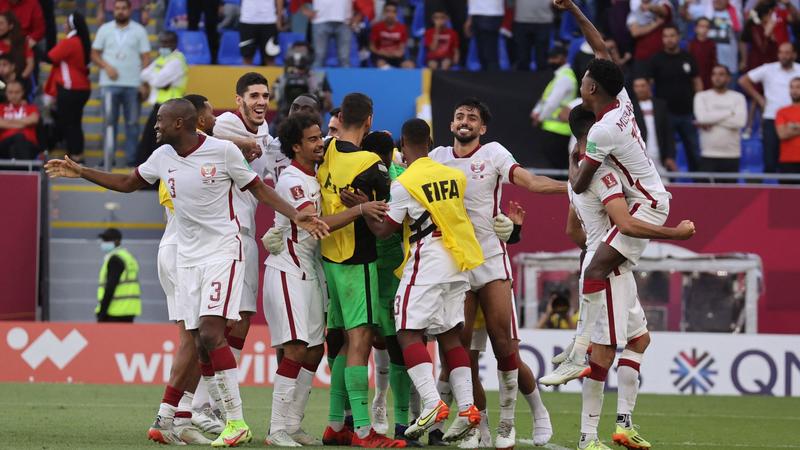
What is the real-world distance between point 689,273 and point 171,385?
10.9 metres

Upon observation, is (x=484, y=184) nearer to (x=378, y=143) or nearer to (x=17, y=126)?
(x=378, y=143)

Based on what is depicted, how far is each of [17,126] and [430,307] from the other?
12177 mm

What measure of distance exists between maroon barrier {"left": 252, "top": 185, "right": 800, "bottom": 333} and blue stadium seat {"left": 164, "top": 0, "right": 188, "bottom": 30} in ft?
16.9

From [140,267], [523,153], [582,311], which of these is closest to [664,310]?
[523,153]

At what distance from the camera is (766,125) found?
21734 millimetres

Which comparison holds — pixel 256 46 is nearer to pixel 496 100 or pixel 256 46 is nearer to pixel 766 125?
pixel 496 100

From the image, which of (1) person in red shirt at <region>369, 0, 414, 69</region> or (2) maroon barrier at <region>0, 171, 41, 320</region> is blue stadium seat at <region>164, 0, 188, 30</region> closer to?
(1) person in red shirt at <region>369, 0, 414, 69</region>

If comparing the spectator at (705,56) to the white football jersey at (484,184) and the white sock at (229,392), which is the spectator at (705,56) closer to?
the white football jersey at (484,184)

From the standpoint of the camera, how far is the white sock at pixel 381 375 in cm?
1169

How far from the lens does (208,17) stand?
23.4 m

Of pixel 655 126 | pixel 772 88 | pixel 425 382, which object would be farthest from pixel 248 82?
pixel 772 88

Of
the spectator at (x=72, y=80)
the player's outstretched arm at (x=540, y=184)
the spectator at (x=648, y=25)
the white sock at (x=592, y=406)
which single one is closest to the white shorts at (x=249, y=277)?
the player's outstretched arm at (x=540, y=184)

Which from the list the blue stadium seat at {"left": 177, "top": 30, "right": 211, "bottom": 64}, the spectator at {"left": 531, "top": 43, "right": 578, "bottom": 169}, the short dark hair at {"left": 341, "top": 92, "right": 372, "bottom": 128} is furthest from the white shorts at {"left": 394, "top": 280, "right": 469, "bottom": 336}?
the blue stadium seat at {"left": 177, "top": 30, "right": 211, "bottom": 64}

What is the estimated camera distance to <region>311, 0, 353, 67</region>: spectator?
74.4 feet
